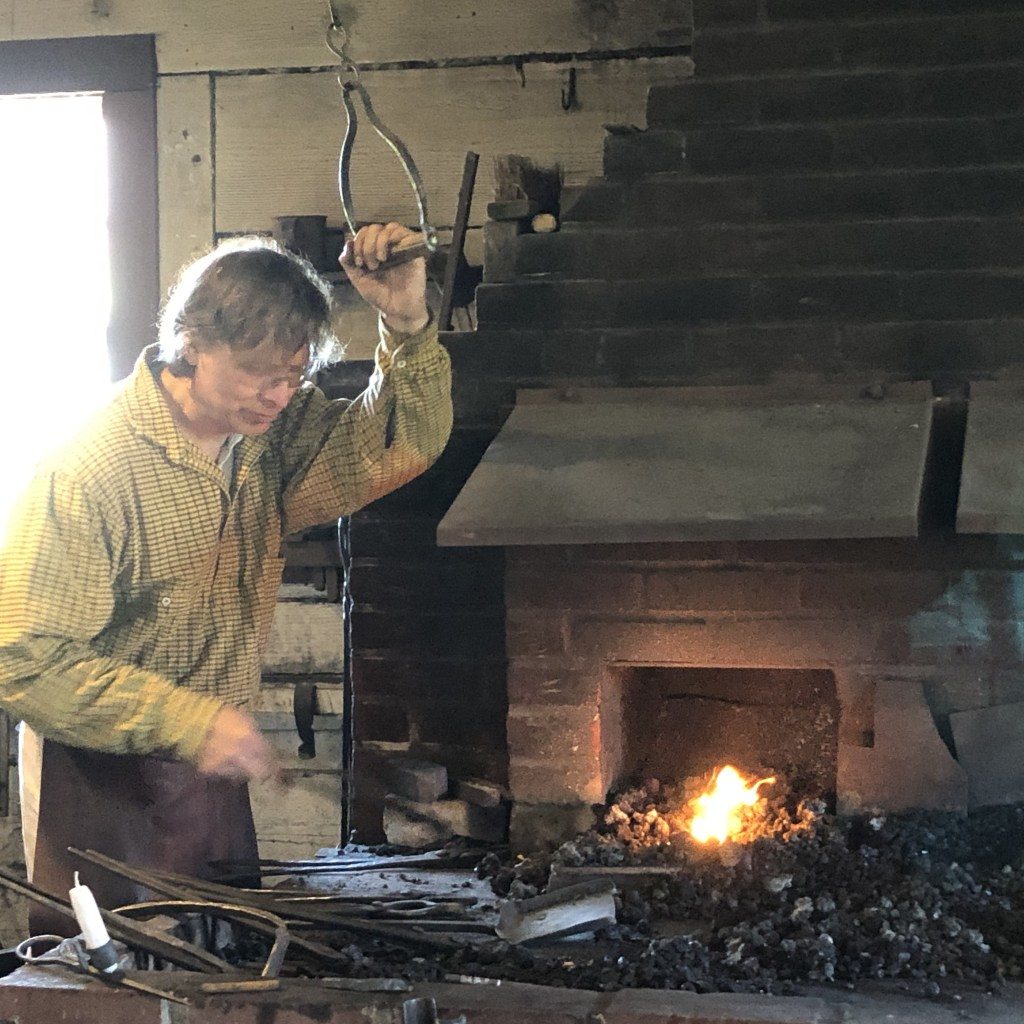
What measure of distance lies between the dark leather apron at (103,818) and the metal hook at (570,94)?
6.94 ft

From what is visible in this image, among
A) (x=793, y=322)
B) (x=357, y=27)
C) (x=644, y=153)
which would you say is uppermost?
(x=357, y=27)

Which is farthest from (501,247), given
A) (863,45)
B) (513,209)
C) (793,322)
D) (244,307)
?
(863,45)

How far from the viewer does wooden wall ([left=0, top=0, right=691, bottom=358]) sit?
3.45 m

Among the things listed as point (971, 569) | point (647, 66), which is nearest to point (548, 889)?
point (971, 569)

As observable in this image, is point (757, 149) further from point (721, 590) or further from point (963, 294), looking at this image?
point (721, 590)

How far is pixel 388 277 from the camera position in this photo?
2316 millimetres

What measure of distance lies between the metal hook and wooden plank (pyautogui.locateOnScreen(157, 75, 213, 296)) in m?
1.04

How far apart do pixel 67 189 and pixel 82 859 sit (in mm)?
2381

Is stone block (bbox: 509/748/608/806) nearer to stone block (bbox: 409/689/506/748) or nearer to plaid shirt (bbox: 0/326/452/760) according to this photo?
stone block (bbox: 409/689/506/748)

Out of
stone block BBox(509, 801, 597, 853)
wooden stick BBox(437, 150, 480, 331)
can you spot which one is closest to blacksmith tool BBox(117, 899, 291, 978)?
stone block BBox(509, 801, 597, 853)

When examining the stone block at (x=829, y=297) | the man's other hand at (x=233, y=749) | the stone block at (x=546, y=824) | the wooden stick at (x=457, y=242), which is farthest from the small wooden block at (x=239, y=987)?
the stone block at (x=829, y=297)

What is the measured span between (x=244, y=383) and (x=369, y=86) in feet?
5.55

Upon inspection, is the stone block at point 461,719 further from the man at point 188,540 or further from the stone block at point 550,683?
the man at point 188,540

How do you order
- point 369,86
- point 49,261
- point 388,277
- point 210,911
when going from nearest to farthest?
point 210,911, point 388,277, point 369,86, point 49,261
